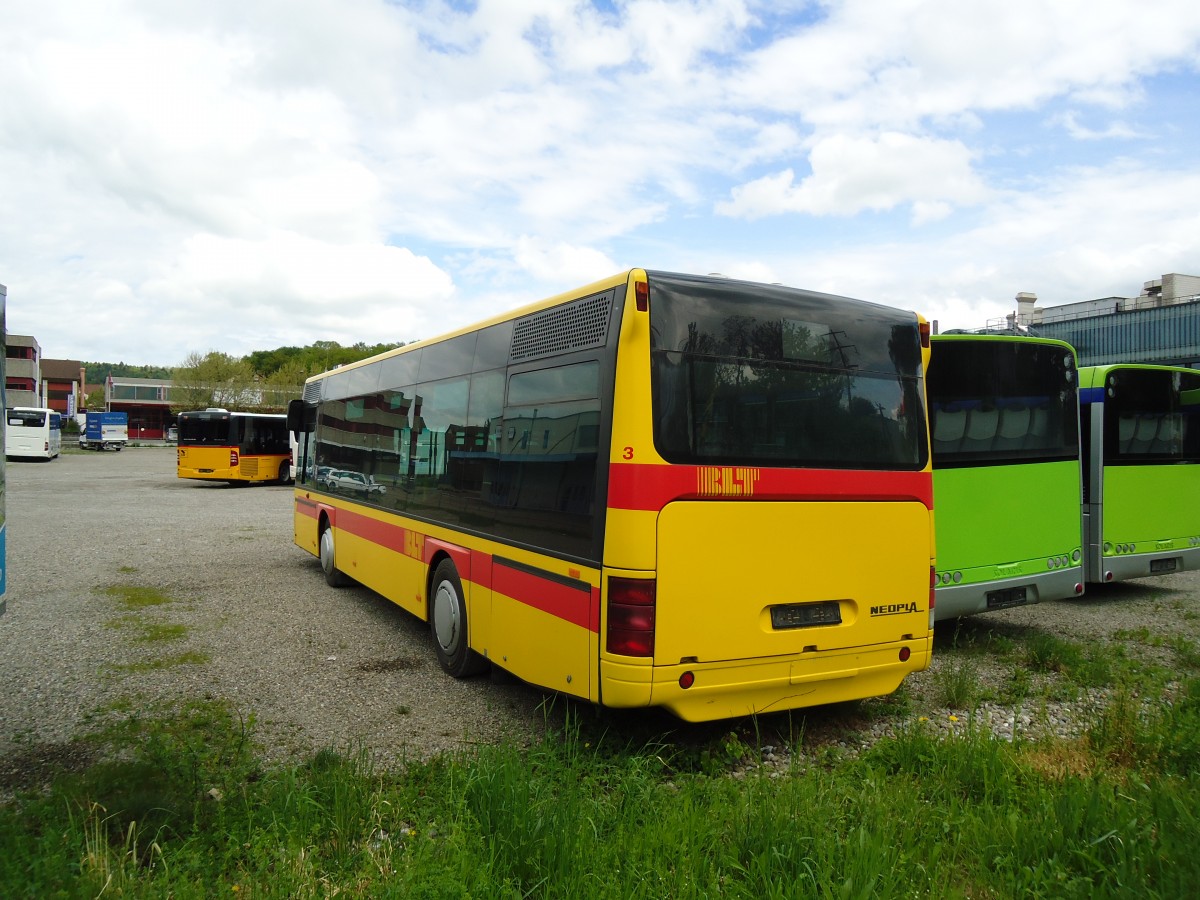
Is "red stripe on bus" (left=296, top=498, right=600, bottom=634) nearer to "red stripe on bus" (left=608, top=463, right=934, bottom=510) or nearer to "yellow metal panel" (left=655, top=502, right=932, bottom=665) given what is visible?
"yellow metal panel" (left=655, top=502, right=932, bottom=665)

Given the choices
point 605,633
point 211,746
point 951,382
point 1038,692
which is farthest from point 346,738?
point 951,382

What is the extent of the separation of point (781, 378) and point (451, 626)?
3.55m

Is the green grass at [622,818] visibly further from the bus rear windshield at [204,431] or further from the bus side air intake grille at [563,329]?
the bus rear windshield at [204,431]

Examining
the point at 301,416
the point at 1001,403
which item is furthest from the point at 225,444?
the point at 1001,403

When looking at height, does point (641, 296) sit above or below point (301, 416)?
above

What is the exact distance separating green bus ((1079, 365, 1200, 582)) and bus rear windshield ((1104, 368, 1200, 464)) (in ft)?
0.04

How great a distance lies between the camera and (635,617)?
471cm

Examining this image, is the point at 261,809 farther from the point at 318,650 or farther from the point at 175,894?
the point at 318,650

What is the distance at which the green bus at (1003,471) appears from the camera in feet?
25.8

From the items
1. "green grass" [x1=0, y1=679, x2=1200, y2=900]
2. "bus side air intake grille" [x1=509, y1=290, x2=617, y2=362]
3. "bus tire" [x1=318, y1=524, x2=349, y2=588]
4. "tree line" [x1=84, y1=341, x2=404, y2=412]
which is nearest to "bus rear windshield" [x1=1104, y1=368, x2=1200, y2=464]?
"green grass" [x1=0, y1=679, x2=1200, y2=900]

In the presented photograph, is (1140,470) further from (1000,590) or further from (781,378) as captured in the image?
(781,378)

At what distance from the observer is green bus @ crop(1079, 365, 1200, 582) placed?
1000 centimetres

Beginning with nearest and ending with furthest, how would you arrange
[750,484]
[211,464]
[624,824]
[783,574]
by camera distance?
[624,824] → [750,484] → [783,574] → [211,464]

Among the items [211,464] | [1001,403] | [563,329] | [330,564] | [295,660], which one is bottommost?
[295,660]
